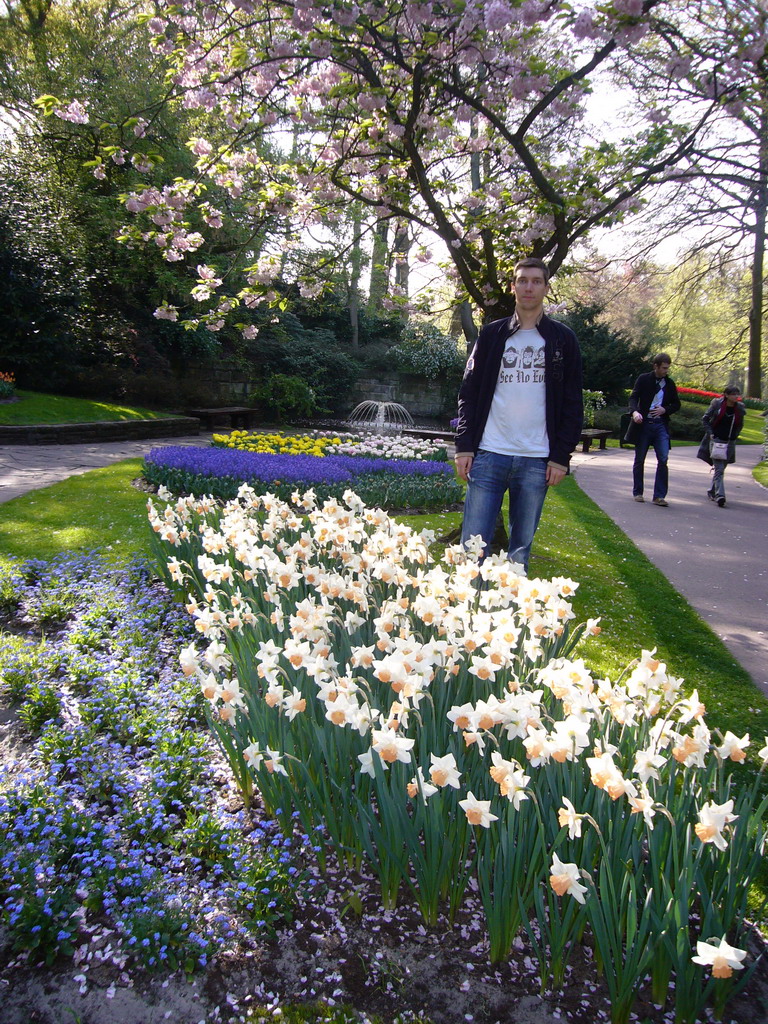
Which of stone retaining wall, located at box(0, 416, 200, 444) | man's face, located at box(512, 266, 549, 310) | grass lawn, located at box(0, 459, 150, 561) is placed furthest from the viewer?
stone retaining wall, located at box(0, 416, 200, 444)

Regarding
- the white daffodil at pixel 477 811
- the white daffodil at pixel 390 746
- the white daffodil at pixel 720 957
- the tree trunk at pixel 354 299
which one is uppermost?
the tree trunk at pixel 354 299

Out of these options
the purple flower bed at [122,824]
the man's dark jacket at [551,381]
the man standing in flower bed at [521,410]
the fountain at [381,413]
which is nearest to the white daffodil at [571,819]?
the purple flower bed at [122,824]

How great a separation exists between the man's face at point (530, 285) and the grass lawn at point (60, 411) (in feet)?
32.5

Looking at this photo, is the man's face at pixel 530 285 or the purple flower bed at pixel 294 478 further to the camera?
the purple flower bed at pixel 294 478

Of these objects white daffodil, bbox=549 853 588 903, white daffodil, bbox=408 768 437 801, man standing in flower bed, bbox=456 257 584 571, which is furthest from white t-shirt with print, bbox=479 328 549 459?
white daffodil, bbox=549 853 588 903

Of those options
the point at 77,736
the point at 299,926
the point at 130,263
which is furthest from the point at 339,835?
the point at 130,263

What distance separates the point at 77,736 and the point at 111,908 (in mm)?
897

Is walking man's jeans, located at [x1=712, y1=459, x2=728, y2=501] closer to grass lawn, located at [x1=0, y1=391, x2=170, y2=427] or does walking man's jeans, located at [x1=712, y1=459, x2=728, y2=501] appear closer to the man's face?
the man's face

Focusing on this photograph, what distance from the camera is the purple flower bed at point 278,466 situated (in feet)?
23.2

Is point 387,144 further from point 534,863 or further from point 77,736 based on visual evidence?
point 534,863

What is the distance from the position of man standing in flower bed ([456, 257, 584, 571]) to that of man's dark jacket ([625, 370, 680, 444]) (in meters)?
4.77

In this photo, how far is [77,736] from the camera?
2.53 metres

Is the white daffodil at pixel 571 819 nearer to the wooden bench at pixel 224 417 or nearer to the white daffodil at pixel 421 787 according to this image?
the white daffodil at pixel 421 787

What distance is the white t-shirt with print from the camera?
3.46 metres
